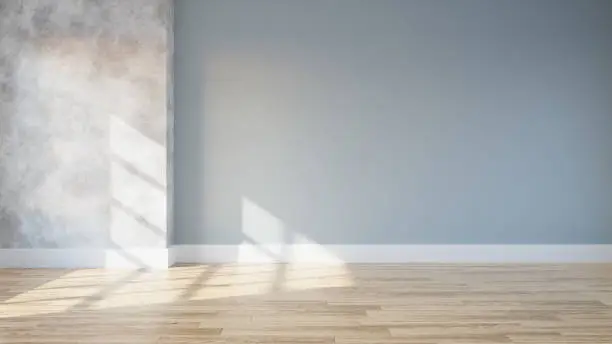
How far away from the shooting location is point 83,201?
425 centimetres

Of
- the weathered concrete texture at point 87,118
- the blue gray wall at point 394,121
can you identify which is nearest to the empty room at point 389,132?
the blue gray wall at point 394,121

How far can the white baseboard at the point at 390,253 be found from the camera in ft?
14.5

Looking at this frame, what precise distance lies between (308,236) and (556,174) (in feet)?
6.08

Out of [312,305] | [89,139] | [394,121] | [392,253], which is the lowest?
[312,305]

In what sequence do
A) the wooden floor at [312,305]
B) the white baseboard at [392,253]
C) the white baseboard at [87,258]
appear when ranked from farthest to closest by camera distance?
the white baseboard at [392,253]
the white baseboard at [87,258]
the wooden floor at [312,305]

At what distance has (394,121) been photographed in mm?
4492

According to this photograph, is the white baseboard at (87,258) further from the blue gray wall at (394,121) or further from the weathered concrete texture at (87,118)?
the blue gray wall at (394,121)

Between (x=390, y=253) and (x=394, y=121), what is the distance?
3.13 ft

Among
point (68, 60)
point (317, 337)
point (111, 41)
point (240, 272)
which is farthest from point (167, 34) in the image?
point (317, 337)

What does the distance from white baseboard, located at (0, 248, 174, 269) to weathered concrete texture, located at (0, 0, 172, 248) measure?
0.06m

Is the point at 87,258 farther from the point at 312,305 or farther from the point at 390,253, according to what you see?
the point at 390,253

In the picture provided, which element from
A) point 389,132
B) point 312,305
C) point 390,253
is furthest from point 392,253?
point 312,305

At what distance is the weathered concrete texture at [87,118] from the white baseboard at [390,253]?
0.41 metres

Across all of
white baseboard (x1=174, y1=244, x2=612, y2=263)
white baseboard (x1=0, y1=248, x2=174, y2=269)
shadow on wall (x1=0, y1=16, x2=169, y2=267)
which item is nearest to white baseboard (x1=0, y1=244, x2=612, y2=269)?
white baseboard (x1=174, y1=244, x2=612, y2=263)
